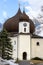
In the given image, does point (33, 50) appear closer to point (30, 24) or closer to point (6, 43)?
point (30, 24)

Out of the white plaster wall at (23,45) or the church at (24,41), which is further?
the church at (24,41)

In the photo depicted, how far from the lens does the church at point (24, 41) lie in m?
57.2

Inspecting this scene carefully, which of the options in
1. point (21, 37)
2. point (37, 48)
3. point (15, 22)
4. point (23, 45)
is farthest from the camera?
point (15, 22)

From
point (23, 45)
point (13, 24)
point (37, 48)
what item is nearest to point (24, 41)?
point (23, 45)

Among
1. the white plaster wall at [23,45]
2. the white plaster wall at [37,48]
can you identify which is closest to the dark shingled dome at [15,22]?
the white plaster wall at [37,48]

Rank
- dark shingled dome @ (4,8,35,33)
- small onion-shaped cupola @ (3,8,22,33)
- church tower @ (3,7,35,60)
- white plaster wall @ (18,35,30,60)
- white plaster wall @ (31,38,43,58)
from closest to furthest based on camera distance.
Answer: white plaster wall @ (18,35,30,60)
church tower @ (3,7,35,60)
white plaster wall @ (31,38,43,58)
dark shingled dome @ (4,8,35,33)
small onion-shaped cupola @ (3,8,22,33)

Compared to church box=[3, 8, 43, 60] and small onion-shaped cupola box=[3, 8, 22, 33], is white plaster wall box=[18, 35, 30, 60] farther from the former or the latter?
small onion-shaped cupola box=[3, 8, 22, 33]

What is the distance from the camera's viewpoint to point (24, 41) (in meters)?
56.8

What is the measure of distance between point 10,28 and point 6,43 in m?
16.8

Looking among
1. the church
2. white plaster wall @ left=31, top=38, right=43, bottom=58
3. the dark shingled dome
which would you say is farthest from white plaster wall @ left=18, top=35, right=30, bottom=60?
the dark shingled dome

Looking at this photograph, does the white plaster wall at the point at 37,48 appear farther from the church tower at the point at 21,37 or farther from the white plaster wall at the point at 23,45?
the white plaster wall at the point at 23,45

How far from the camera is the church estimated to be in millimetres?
57250

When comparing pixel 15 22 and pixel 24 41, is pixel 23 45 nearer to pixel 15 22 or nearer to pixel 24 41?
pixel 24 41

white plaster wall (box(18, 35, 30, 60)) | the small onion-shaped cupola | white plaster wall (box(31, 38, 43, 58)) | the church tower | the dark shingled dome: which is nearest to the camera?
white plaster wall (box(18, 35, 30, 60))
